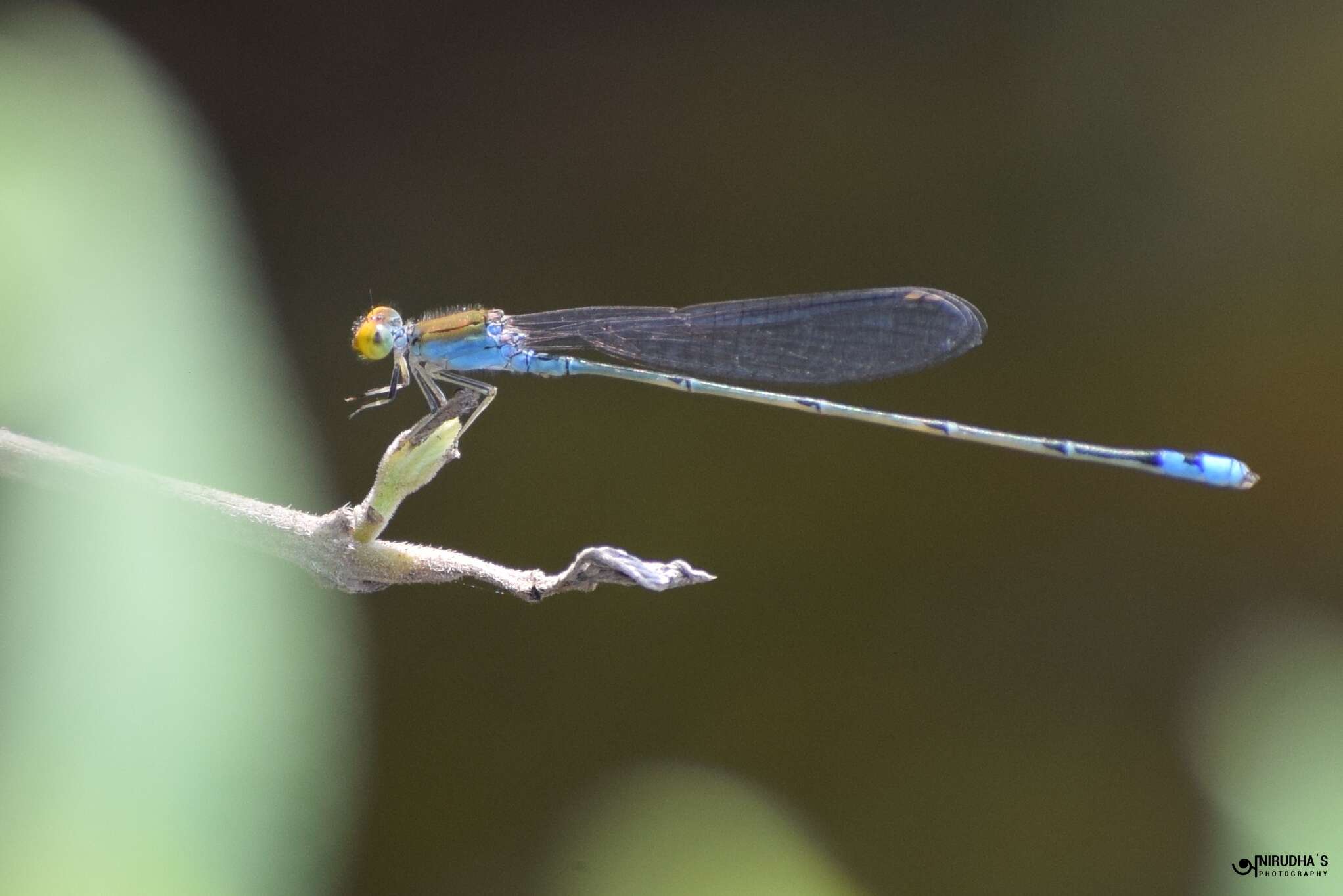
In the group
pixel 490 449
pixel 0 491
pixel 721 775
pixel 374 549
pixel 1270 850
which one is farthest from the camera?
pixel 490 449

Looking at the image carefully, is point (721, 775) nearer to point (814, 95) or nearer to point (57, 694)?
point (57, 694)

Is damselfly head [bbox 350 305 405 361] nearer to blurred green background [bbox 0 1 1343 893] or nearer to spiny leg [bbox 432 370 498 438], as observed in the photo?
spiny leg [bbox 432 370 498 438]

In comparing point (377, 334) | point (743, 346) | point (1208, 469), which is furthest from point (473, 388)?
point (1208, 469)

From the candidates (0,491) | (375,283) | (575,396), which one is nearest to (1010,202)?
(575,396)

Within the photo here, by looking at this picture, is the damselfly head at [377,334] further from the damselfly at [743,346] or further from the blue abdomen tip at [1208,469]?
the blue abdomen tip at [1208,469]

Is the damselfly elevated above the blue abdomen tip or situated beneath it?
elevated above

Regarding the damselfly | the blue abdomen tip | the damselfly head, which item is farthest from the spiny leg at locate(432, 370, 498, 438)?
the blue abdomen tip

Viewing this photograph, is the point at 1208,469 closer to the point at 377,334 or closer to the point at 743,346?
the point at 743,346
